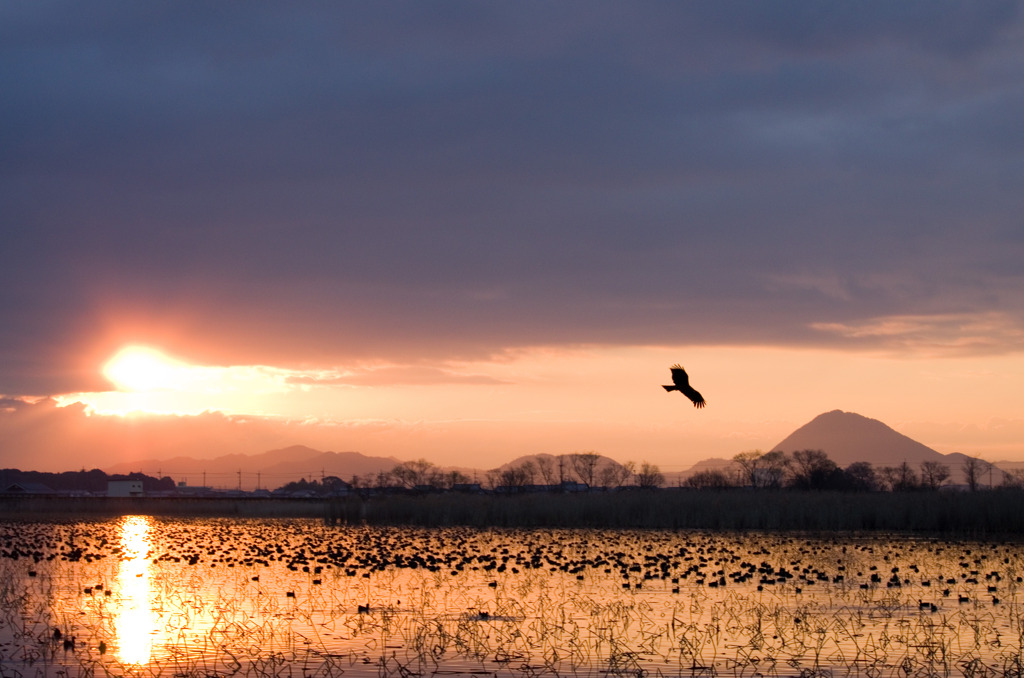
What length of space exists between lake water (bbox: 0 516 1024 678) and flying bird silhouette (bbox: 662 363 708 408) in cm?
376

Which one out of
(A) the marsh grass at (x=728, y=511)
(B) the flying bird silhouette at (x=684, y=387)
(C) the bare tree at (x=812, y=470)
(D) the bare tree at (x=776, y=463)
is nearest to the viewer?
(B) the flying bird silhouette at (x=684, y=387)

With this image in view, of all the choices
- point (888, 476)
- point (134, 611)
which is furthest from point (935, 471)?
point (134, 611)

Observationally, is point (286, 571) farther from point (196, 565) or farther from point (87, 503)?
point (87, 503)

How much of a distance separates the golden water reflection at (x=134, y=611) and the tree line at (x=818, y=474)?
3801 inches

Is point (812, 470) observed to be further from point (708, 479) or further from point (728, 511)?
point (728, 511)

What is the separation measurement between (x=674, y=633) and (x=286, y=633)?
6513 mm

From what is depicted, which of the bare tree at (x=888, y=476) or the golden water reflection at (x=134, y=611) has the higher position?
the bare tree at (x=888, y=476)

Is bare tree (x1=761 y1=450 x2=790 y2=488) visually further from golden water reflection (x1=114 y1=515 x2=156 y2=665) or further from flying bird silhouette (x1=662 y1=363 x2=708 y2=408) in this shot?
flying bird silhouette (x1=662 y1=363 x2=708 y2=408)

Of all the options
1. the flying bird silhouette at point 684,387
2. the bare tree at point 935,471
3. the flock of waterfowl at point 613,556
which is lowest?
the flock of waterfowl at point 613,556

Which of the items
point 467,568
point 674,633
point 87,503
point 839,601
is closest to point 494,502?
point 467,568

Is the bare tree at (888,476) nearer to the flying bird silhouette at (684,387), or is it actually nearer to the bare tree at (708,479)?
the bare tree at (708,479)

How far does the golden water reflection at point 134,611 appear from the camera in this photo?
16531 mm

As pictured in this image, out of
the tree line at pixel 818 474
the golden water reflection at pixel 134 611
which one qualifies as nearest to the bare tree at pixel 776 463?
the tree line at pixel 818 474

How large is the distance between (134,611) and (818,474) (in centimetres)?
11204
